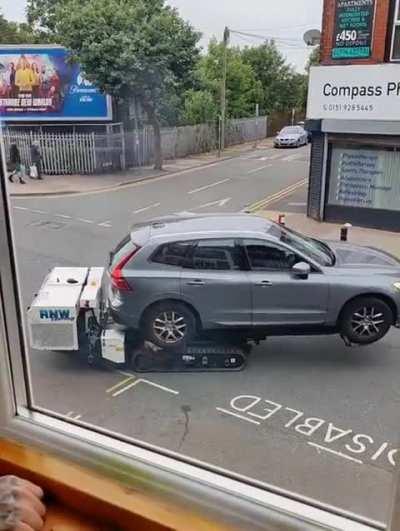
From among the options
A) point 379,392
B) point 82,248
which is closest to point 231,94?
point 82,248

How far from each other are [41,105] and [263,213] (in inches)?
27.4

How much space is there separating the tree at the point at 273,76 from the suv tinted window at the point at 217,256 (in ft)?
1.64

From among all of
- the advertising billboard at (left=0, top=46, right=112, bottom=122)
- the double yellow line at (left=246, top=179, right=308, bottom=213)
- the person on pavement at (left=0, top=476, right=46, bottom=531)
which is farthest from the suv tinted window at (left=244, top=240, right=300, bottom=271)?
the person on pavement at (left=0, top=476, right=46, bottom=531)

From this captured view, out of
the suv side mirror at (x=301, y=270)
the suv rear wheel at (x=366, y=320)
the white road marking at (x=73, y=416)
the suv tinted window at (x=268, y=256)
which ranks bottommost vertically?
the white road marking at (x=73, y=416)

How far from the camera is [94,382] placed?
1594mm

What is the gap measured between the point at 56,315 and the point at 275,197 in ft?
2.45

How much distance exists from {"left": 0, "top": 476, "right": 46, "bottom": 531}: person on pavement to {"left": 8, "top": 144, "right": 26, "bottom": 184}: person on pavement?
0.56 meters

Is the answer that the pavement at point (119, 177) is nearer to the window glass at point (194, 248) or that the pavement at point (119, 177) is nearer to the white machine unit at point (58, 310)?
the window glass at point (194, 248)

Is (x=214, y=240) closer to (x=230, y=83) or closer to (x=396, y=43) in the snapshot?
(x=230, y=83)

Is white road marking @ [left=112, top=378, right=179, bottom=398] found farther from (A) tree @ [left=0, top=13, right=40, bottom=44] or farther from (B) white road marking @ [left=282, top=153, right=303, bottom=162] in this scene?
(A) tree @ [left=0, top=13, right=40, bottom=44]

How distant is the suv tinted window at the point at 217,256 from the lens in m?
1.54

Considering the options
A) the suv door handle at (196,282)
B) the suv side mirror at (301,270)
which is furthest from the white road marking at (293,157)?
the suv door handle at (196,282)

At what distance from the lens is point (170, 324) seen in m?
1.57

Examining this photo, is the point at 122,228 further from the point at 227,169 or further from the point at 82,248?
the point at 227,169
